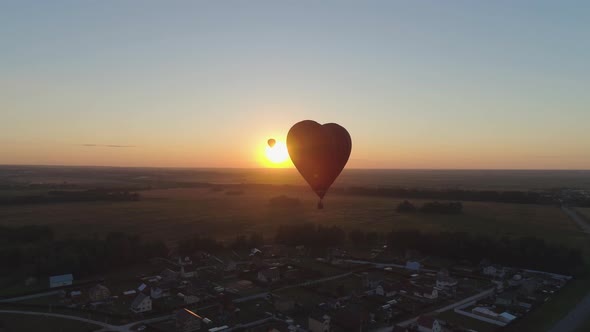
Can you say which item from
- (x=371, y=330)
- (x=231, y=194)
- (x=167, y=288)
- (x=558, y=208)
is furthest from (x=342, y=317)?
(x=231, y=194)

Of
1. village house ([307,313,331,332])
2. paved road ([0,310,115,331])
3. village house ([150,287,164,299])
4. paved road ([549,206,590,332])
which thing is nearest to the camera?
village house ([307,313,331,332])

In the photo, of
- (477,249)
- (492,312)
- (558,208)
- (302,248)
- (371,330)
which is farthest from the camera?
(558,208)

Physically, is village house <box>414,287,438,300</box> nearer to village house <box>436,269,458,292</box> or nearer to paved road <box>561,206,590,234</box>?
village house <box>436,269,458,292</box>

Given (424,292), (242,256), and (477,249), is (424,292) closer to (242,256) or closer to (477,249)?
(477,249)

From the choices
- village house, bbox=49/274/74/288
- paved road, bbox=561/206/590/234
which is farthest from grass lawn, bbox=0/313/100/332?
paved road, bbox=561/206/590/234

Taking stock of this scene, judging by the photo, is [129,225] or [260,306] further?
[129,225]

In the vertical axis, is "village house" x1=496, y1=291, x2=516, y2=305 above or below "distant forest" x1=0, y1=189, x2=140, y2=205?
below
